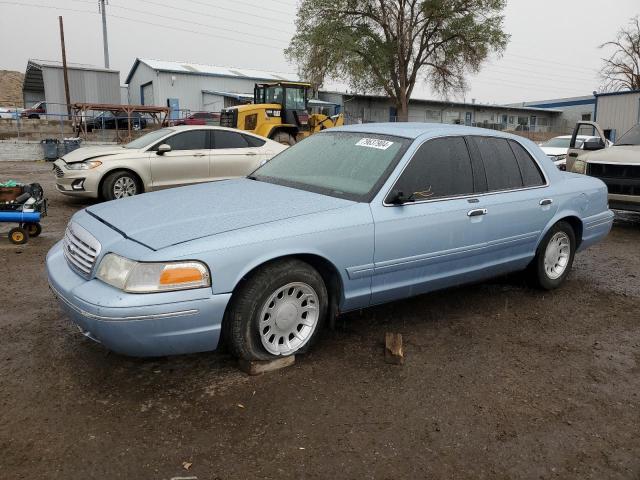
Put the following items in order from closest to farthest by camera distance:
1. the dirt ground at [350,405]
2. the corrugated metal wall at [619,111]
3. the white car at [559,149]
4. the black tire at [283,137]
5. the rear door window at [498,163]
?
1. the dirt ground at [350,405]
2. the rear door window at [498,163]
3. the white car at [559,149]
4. the black tire at [283,137]
5. the corrugated metal wall at [619,111]

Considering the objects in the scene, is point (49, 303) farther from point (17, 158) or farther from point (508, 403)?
point (17, 158)

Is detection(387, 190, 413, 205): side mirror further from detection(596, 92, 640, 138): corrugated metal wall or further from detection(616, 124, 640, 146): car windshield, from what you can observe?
detection(596, 92, 640, 138): corrugated metal wall

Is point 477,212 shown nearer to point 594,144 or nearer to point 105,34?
point 594,144

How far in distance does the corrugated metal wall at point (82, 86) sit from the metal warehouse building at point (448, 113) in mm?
16079

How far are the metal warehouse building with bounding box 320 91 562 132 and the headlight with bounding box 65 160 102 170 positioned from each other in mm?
32284

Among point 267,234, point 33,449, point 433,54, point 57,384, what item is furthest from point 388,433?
point 433,54

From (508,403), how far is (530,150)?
102 inches

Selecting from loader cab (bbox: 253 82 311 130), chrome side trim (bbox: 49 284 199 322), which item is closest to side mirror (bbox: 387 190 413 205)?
chrome side trim (bbox: 49 284 199 322)

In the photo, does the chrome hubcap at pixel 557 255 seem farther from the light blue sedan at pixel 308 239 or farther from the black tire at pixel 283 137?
the black tire at pixel 283 137

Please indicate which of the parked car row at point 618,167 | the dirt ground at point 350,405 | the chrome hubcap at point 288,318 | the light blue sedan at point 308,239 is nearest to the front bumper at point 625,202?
the parked car row at point 618,167

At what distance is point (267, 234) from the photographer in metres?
3.11

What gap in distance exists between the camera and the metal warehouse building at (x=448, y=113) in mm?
42281

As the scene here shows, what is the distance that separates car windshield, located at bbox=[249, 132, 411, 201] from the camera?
3738mm

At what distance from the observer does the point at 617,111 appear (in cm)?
2616
